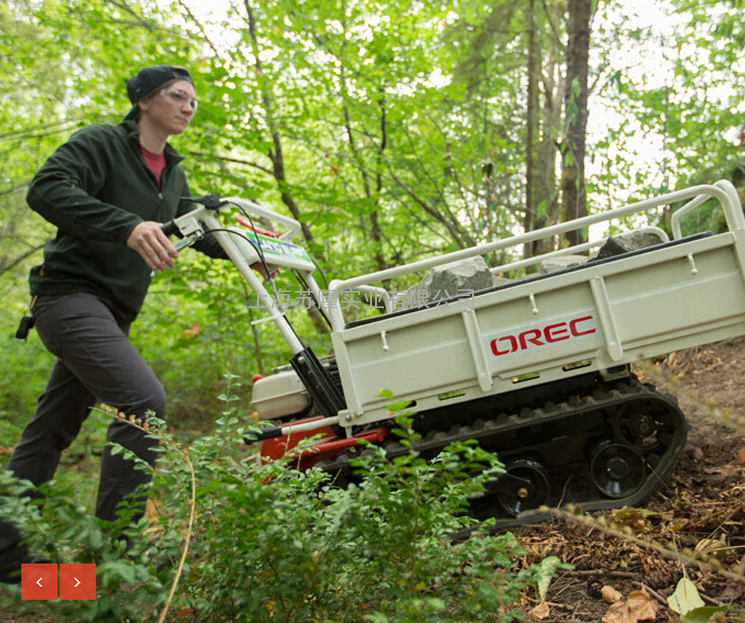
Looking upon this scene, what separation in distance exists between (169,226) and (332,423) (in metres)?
1.36

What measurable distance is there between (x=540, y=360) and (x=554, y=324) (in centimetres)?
20

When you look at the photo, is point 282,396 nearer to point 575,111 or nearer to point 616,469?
point 616,469

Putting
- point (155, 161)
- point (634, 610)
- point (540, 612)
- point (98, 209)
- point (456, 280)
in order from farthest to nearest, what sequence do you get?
point (456, 280), point (155, 161), point (98, 209), point (540, 612), point (634, 610)

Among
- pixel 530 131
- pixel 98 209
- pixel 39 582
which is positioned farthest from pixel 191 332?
pixel 39 582

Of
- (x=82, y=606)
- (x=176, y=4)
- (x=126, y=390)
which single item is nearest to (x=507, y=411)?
(x=126, y=390)

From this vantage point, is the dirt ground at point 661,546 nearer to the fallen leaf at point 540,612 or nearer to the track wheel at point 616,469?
the fallen leaf at point 540,612

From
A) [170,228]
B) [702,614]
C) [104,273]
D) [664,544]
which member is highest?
[170,228]

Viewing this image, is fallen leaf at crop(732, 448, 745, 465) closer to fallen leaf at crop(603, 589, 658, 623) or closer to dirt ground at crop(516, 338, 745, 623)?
dirt ground at crop(516, 338, 745, 623)

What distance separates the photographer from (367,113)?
24.7 ft

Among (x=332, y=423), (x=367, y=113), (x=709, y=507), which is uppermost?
(x=367, y=113)

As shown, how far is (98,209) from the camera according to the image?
2.69 metres

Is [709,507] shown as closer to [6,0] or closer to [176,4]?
[176,4]

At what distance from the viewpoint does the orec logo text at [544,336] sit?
2.86m

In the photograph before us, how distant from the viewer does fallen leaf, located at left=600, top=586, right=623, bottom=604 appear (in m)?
2.16
